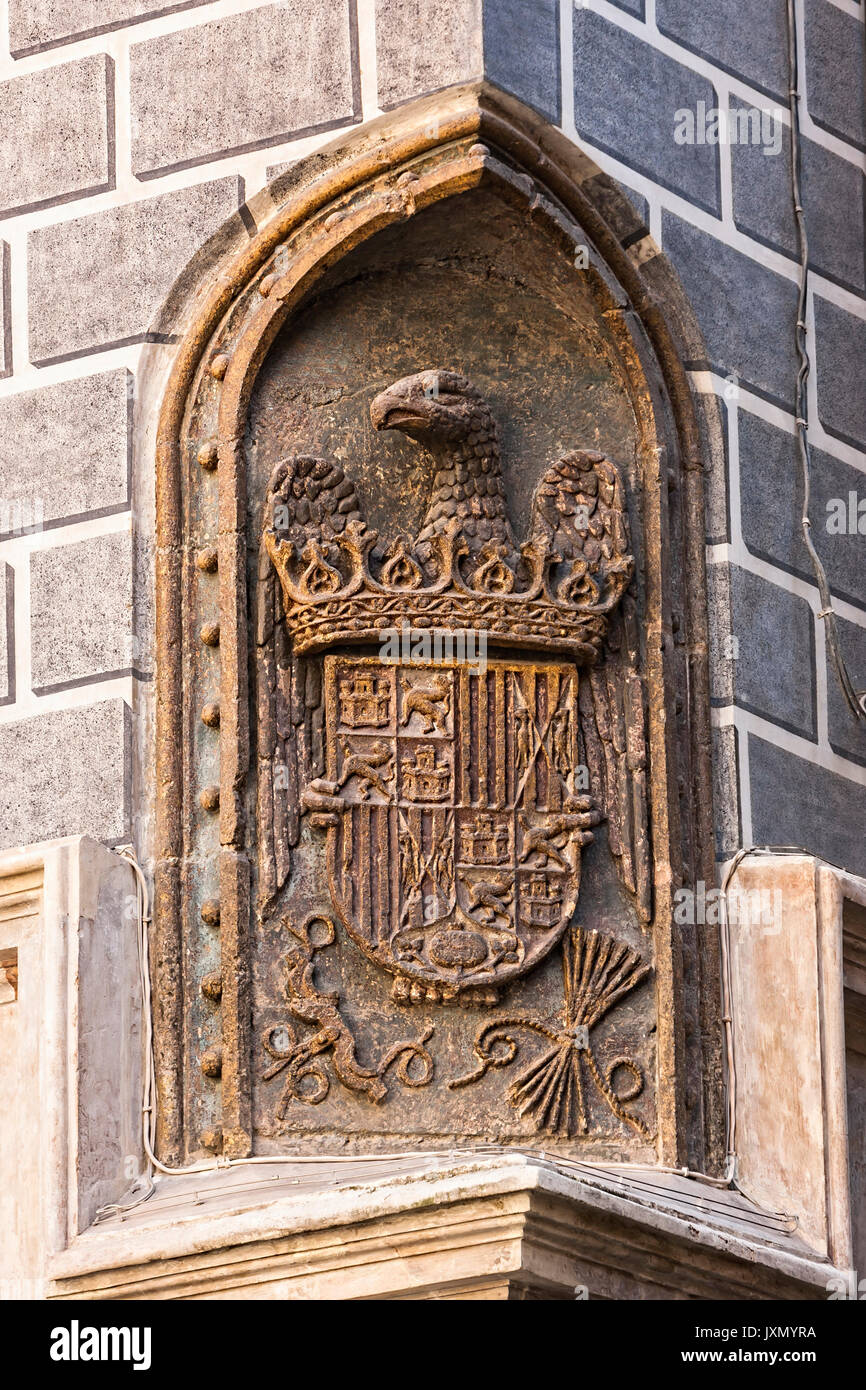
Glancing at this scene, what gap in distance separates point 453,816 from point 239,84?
1821 mm

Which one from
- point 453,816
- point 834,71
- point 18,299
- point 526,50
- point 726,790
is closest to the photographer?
point 453,816

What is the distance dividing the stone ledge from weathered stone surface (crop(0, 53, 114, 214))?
7.80 feet

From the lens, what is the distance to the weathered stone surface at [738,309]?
23.8 ft

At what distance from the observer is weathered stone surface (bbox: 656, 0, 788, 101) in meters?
7.43

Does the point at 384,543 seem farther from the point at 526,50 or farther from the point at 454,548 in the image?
the point at 526,50

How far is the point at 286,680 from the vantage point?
22.4 ft

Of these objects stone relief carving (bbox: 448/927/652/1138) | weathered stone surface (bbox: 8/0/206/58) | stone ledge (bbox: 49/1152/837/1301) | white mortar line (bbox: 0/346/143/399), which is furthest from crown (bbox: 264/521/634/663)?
weathered stone surface (bbox: 8/0/206/58)

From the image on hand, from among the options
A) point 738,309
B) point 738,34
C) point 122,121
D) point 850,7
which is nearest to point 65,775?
point 122,121

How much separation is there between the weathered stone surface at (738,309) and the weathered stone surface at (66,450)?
137 centimetres

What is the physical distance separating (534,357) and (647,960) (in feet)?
4.82

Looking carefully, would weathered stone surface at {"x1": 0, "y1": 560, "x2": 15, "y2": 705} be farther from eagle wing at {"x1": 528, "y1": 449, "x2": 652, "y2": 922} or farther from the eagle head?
eagle wing at {"x1": 528, "y1": 449, "x2": 652, "y2": 922}

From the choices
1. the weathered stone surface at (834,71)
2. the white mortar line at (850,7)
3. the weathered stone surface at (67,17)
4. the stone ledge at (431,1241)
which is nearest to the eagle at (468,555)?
the stone ledge at (431,1241)

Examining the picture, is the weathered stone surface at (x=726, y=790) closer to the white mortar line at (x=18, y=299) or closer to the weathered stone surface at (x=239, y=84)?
the weathered stone surface at (x=239, y=84)

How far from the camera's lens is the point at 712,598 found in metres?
7.08
